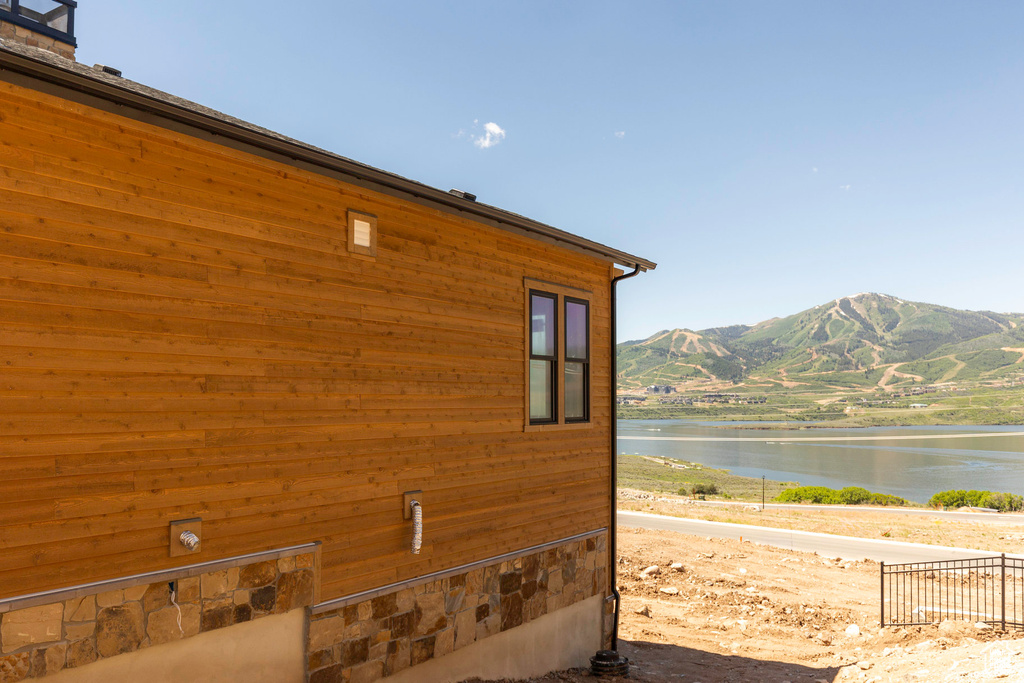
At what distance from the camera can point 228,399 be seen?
4949mm

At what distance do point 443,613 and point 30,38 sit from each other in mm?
7916

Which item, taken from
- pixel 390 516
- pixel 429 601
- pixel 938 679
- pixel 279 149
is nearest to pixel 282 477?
pixel 390 516

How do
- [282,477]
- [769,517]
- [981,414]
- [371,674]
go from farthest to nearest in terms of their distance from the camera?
[981,414]
[769,517]
[371,674]
[282,477]

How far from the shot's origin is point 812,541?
21.5 meters

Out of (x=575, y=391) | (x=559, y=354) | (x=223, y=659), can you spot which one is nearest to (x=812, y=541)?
(x=575, y=391)

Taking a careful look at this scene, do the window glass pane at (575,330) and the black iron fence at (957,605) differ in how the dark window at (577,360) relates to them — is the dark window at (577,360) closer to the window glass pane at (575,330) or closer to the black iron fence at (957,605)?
the window glass pane at (575,330)

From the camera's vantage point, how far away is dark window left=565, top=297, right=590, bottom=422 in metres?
8.71

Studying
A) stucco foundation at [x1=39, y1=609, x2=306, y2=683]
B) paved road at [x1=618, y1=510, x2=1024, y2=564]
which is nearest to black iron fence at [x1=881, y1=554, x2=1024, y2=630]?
paved road at [x1=618, y1=510, x2=1024, y2=564]

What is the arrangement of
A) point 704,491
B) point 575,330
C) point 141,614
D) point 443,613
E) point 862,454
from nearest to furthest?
1. point 141,614
2. point 443,613
3. point 575,330
4. point 704,491
5. point 862,454

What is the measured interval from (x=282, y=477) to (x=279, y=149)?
2669mm

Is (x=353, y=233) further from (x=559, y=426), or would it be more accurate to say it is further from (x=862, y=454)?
(x=862, y=454)

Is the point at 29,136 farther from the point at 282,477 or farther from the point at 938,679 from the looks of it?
the point at 938,679

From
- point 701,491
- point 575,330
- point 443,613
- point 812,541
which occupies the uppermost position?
point 575,330

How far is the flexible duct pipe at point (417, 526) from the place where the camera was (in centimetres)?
629
